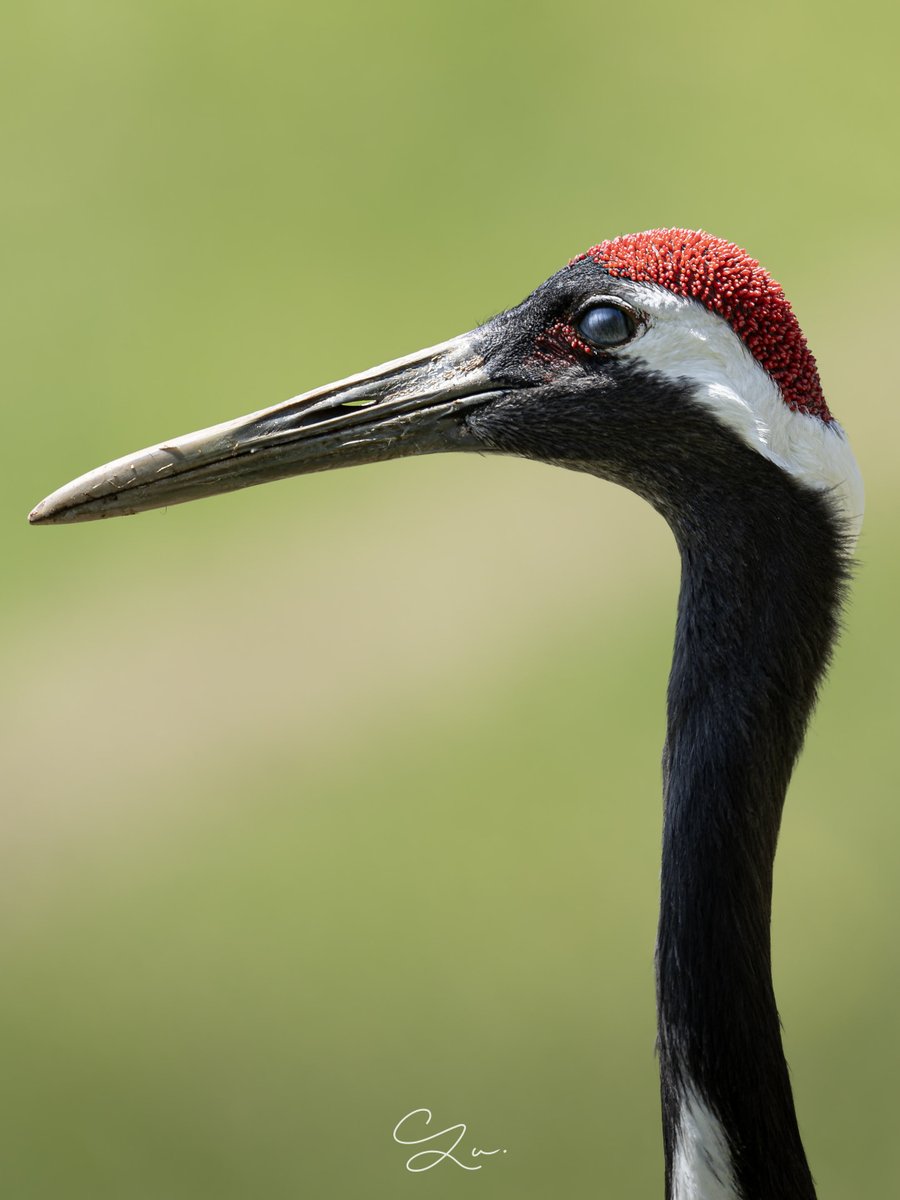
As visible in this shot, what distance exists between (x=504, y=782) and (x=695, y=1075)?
8.10 ft

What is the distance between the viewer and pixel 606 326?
1.58 m

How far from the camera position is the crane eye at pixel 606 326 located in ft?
5.16

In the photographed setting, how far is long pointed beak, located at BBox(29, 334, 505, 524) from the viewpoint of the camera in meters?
1.66

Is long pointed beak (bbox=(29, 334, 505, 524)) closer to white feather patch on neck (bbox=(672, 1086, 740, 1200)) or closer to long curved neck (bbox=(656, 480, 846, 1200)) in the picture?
long curved neck (bbox=(656, 480, 846, 1200))

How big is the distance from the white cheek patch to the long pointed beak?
215mm

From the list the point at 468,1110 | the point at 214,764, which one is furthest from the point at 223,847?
the point at 468,1110

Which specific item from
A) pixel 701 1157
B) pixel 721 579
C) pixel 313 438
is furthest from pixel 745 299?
pixel 701 1157

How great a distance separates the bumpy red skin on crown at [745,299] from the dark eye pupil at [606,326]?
0.05 metres

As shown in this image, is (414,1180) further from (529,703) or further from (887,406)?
(887,406)

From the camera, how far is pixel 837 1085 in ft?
10.5
